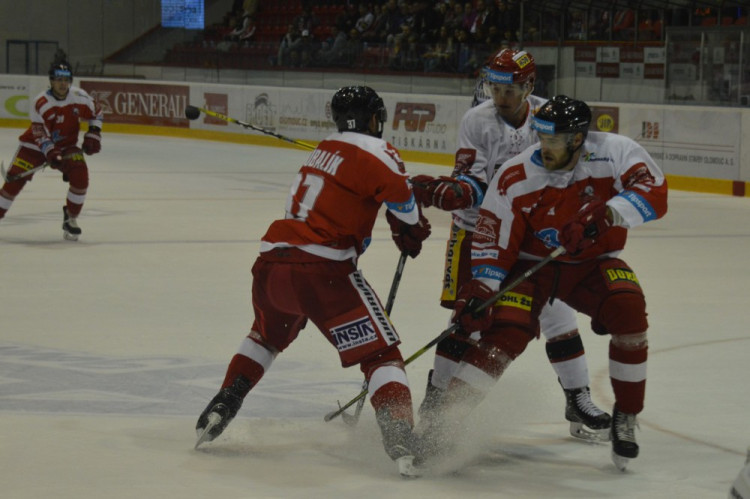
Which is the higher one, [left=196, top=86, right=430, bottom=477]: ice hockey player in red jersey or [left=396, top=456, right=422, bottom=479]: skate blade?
[left=196, top=86, right=430, bottom=477]: ice hockey player in red jersey

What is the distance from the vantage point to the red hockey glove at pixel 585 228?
3.61 metres

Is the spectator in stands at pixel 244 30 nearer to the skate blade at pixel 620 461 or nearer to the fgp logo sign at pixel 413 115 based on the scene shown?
the fgp logo sign at pixel 413 115

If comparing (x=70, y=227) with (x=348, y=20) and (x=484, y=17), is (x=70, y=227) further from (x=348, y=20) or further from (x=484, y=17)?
(x=348, y=20)

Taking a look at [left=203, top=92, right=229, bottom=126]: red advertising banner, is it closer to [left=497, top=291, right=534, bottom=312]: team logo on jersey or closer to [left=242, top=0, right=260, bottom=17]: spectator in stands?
[left=242, top=0, right=260, bottom=17]: spectator in stands

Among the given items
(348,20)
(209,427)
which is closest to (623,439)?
(209,427)

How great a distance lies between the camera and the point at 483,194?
430cm

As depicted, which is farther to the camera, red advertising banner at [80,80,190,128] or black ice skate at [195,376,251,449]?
red advertising banner at [80,80,190,128]

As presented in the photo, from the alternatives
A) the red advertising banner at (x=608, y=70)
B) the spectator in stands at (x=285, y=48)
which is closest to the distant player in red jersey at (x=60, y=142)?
the red advertising banner at (x=608, y=70)

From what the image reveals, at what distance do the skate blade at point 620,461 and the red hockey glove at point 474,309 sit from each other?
0.54m

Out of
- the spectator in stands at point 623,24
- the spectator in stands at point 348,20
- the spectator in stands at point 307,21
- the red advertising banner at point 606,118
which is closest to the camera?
the red advertising banner at point 606,118

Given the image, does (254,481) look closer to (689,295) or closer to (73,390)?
(73,390)

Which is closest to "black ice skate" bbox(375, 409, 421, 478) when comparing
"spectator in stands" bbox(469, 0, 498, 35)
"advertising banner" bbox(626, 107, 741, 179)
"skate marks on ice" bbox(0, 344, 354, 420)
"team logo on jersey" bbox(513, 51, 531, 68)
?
"skate marks on ice" bbox(0, 344, 354, 420)

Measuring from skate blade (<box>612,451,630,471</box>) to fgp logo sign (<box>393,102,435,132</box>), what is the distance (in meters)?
12.1

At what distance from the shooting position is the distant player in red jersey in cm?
944
